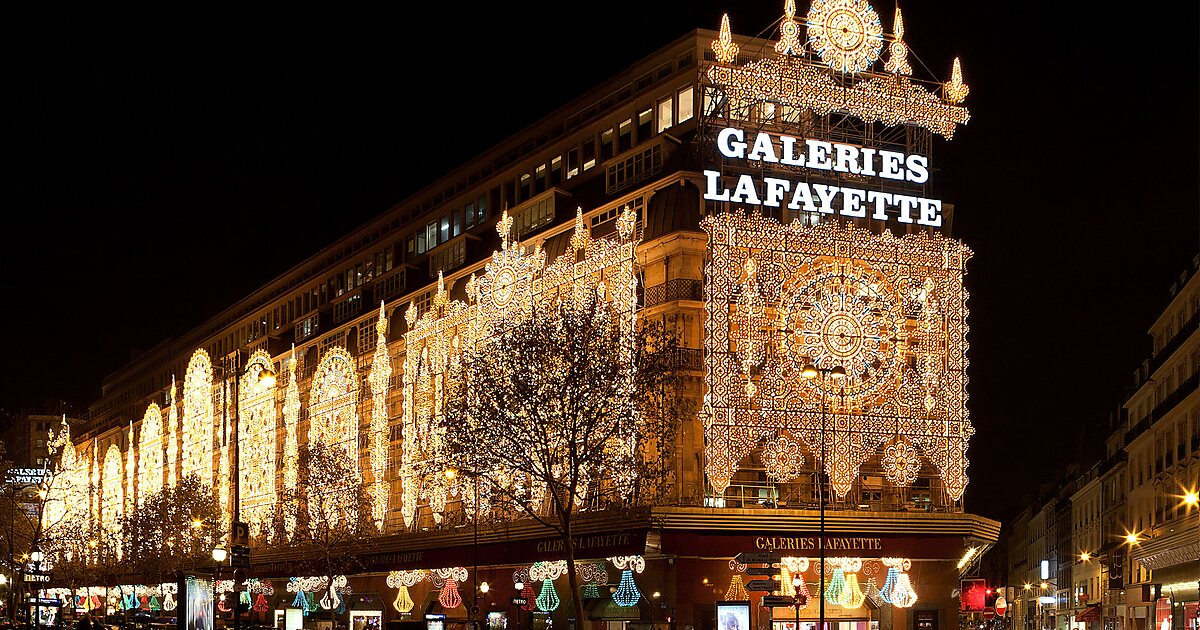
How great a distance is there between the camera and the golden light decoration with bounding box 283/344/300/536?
356 ft

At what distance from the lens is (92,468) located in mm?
185375

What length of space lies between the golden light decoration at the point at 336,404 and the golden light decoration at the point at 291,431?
2.73 m

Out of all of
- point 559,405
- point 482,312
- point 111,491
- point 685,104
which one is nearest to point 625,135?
point 685,104

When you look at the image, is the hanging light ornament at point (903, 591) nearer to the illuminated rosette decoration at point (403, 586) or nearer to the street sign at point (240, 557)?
the illuminated rosette decoration at point (403, 586)

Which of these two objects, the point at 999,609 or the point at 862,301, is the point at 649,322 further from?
the point at 999,609

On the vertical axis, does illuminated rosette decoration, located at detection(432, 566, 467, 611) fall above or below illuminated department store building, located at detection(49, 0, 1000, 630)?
below

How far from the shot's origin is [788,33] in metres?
70.1

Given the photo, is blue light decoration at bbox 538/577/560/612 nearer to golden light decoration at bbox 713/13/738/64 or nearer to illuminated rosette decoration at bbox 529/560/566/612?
illuminated rosette decoration at bbox 529/560/566/612

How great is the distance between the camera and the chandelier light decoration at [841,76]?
69.0 meters

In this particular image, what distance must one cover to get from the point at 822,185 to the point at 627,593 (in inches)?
845

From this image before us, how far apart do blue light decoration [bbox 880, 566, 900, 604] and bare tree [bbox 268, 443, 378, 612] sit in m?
33.6

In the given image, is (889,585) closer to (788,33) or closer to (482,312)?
(788,33)

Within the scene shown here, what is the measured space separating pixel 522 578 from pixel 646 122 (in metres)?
25.0

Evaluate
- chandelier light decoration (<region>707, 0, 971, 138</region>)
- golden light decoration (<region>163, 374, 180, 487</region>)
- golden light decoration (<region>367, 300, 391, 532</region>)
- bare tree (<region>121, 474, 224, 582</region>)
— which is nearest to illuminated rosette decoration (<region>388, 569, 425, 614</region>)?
golden light decoration (<region>367, 300, 391, 532</region>)
